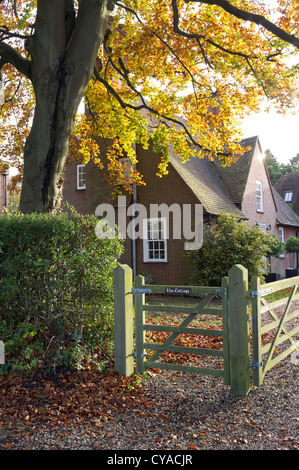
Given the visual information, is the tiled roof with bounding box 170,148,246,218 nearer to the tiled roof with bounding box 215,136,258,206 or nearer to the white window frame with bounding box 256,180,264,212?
the tiled roof with bounding box 215,136,258,206

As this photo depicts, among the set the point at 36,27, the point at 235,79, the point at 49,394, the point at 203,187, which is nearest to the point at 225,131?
the point at 235,79

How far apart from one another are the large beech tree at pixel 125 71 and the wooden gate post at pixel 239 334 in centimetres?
425

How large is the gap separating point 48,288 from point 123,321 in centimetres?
121

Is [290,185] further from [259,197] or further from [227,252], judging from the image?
[227,252]

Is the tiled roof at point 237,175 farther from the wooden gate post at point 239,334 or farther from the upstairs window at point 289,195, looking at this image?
the upstairs window at point 289,195

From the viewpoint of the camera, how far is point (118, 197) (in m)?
20.3

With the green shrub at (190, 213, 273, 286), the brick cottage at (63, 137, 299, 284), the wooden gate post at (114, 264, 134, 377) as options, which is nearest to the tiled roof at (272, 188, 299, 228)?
the brick cottage at (63, 137, 299, 284)

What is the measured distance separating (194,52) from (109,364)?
950 cm

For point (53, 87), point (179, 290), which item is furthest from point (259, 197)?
point (179, 290)

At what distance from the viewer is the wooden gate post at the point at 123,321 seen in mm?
5914

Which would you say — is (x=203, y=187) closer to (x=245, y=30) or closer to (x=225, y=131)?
(x=225, y=131)

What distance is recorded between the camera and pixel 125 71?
11.7 metres

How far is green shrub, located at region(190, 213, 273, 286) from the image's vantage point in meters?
15.6

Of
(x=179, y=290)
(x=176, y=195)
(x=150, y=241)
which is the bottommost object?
(x=179, y=290)
